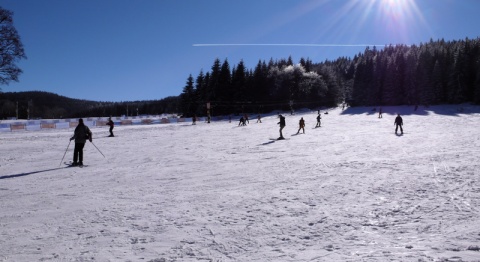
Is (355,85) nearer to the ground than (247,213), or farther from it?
farther from it

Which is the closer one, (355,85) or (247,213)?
(247,213)

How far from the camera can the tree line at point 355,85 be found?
6494 centimetres

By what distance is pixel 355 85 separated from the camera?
255ft

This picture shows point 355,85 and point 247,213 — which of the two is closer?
point 247,213

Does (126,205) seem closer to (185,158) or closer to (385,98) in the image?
(185,158)

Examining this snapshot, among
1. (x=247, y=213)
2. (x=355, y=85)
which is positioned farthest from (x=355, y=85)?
(x=247, y=213)

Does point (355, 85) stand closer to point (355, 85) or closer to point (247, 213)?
point (355, 85)

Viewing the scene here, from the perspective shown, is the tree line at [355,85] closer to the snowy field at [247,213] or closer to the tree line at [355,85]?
the tree line at [355,85]

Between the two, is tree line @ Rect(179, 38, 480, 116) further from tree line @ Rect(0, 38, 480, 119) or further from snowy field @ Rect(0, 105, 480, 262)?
snowy field @ Rect(0, 105, 480, 262)

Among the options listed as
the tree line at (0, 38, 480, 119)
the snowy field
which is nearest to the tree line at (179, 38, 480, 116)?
the tree line at (0, 38, 480, 119)

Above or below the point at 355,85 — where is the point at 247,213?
below

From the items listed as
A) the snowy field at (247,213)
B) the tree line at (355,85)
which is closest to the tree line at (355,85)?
the tree line at (355,85)

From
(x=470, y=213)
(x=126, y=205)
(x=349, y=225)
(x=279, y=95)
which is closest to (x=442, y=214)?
(x=470, y=213)

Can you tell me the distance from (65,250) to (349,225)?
14.2ft
